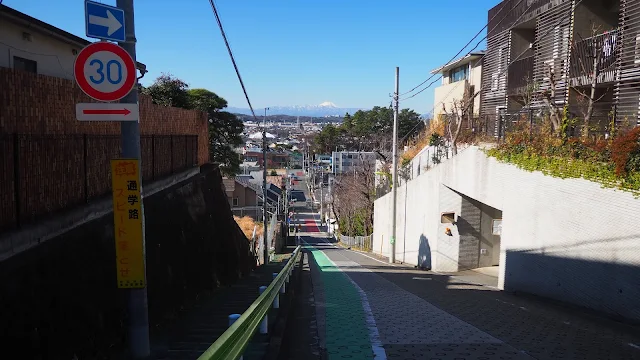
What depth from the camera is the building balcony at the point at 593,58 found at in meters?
14.3

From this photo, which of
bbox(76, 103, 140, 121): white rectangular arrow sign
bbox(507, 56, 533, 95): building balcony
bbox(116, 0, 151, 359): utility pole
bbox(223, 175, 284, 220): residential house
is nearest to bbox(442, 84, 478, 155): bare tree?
bbox(507, 56, 533, 95): building balcony

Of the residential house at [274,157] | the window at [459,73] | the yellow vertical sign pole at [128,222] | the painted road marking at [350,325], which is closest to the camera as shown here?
the yellow vertical sign pole at [128,222]

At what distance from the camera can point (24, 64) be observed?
10609 mm

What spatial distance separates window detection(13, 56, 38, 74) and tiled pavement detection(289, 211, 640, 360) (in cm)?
846

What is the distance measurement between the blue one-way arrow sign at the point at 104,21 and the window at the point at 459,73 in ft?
102

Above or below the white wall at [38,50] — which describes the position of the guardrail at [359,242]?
below

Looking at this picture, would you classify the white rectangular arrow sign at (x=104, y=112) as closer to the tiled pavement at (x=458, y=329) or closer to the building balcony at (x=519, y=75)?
the tiled pavement at (x=458, y=329)

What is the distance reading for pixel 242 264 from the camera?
16188 mm

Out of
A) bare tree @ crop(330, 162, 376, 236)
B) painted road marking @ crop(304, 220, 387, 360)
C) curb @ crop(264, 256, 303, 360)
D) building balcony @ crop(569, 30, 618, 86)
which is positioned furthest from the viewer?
bare tree @ crop(330, 162, 376, 236)

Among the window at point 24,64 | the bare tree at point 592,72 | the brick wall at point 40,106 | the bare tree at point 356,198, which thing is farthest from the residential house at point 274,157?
the brick wall at point 40,106

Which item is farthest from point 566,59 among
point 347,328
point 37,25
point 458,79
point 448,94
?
point 458,79

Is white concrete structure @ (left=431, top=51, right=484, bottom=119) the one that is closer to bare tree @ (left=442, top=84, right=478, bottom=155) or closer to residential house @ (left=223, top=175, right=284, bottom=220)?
bare tree @ (left=442, top=84, right=478, bottom=155)

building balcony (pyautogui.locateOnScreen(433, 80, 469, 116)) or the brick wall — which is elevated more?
building balcony (pyautogui.locateOnScreen(433, 80, 469, 116))

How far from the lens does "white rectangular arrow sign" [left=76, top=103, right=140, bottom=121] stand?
4.24 metres
